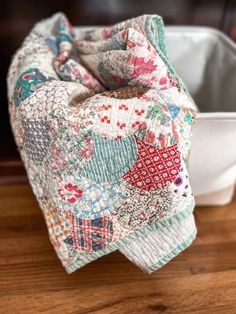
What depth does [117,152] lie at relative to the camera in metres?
0.77

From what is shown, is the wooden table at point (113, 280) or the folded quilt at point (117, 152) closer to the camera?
the folded quilt at point (117, 152)

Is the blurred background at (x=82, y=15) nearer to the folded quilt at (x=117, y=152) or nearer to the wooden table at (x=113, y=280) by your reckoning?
the wooden table at (x=113, y=280)

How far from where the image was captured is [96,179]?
31.0 inches

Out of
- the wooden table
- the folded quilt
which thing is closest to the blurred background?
the wooden table

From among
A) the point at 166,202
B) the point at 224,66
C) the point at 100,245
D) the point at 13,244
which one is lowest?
the point at 13,244

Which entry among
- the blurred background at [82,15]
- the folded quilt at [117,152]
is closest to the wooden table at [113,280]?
the folded quilt at [117,152]

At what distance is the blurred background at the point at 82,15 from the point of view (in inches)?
45.9

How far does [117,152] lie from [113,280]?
0.36 metres

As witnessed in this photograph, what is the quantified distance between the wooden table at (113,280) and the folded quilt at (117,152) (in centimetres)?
11

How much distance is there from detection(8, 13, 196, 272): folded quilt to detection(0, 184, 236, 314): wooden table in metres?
0.11

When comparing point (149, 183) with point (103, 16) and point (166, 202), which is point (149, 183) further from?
point (103, 16)

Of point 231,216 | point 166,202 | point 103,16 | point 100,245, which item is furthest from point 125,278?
point 103,16

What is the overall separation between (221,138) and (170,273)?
0.36m

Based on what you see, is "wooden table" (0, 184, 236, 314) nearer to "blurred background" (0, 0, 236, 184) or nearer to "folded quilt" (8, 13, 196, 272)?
"folded quilt" (8, 13, 196, 272)
